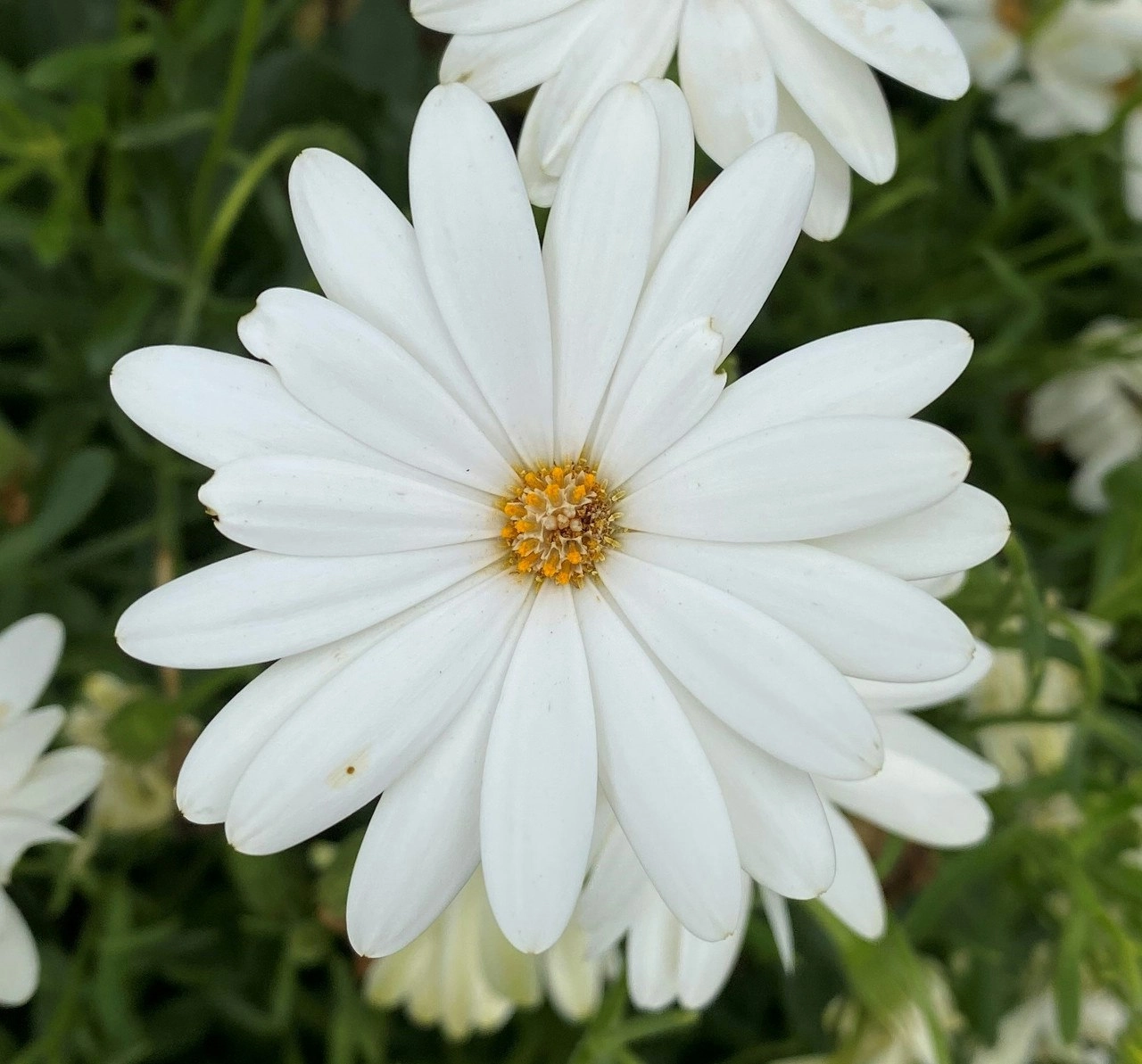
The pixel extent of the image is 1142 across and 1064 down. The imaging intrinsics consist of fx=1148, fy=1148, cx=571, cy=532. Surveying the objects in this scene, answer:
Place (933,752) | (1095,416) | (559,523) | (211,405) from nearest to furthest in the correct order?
(211,405), (559,523), (933,752), (1095,416)

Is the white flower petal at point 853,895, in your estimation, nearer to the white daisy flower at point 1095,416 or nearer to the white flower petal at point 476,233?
the white flower petal at point 476,233

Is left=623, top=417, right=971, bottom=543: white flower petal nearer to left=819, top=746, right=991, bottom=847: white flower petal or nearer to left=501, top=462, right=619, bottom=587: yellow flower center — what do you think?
left=501, top=462, right=619, bottom=587: yellow flower center

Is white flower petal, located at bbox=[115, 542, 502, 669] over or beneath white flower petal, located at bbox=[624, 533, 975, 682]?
over

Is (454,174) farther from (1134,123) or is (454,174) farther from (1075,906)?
(1134,123)

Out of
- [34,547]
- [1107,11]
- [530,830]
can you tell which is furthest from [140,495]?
[1107,11]

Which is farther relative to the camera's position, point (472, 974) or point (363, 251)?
point (472, 974)

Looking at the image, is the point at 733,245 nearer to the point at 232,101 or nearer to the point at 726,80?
the point at 726,80

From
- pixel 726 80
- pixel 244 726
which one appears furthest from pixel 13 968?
pixel 726 80

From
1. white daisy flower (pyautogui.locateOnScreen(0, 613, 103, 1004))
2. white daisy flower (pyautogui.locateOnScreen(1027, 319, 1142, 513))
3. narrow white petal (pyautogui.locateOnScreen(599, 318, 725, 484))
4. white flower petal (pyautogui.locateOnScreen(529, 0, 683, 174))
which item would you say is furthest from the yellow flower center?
white daisy flower (pyautogui.locateOnScreen(1027, 319, 1142, 513))
